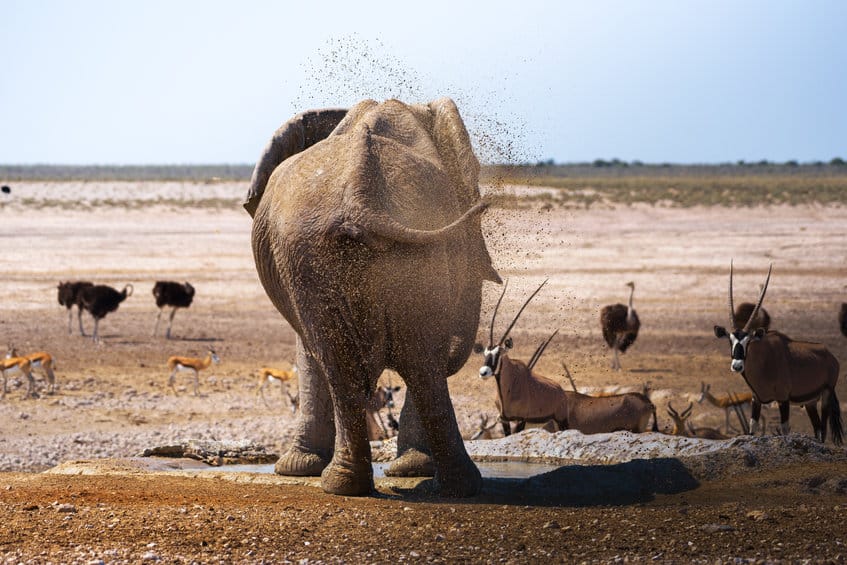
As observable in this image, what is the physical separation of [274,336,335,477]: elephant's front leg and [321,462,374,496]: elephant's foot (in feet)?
4.27

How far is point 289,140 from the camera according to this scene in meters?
9.28

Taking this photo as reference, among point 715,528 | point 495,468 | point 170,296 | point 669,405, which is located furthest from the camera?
point 170,296

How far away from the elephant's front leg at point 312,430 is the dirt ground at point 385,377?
613 mm

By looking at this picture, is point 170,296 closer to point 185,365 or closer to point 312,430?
point 185,365

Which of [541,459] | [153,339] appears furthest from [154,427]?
[153,339]

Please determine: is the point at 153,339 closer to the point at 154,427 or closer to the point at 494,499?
the point at 154,427

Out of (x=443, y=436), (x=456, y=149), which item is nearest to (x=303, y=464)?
(x=443, y=436)

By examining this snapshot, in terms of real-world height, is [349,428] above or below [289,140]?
below

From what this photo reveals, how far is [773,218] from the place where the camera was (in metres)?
45.6

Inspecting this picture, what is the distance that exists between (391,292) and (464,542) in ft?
4.88

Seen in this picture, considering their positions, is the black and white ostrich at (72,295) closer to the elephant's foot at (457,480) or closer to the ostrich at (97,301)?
the ostrich at (97,301)

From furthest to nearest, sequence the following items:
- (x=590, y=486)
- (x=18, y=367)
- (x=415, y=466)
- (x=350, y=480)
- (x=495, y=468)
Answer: (x=18, y=367)
(x=495, y=468)
(x=415, y=466)
(x=590, y=486)
(x=350, y=480)

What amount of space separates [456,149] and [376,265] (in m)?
1.68

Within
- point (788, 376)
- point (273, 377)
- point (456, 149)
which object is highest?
point (456, 149)
